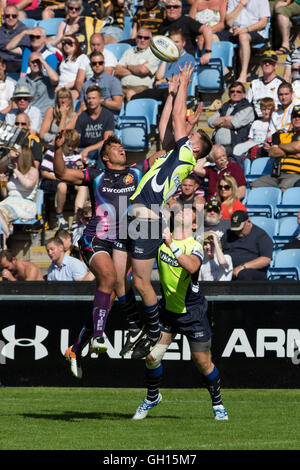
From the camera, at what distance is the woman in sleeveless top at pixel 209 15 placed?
694 inches

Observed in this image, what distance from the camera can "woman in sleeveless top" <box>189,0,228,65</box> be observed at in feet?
57.8

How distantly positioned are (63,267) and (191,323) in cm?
441

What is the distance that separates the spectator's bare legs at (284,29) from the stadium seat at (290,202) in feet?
13.5

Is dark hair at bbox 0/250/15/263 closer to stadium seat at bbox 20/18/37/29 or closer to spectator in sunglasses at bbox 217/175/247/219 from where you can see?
spectator in sunglasses at bbox 217/175/247/219

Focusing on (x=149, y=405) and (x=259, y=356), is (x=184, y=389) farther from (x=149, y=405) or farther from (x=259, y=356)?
(x=149, y=405)

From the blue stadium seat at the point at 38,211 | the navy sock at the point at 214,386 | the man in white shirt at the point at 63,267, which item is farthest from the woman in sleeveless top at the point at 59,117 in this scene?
the navy sock at the point at 214,386

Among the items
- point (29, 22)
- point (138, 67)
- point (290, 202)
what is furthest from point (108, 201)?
point (29, 22)

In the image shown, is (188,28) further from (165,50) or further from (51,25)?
(165,50)

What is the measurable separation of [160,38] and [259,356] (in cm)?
441

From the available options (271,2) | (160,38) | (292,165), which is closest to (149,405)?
(160,38)

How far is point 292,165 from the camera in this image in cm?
1491

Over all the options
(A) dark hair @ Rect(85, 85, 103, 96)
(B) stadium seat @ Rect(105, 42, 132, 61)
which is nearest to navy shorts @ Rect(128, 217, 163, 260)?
(A) dark hair @ Rect(85, 85, 103, 96)

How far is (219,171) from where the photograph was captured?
48.8 feet

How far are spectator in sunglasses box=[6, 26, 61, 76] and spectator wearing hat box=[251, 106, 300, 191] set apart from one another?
16.9 feet
